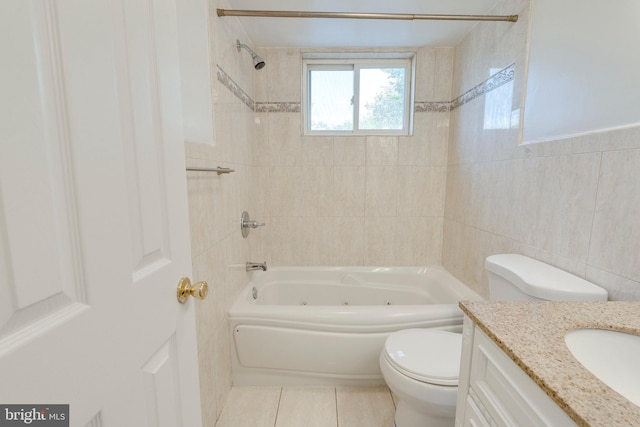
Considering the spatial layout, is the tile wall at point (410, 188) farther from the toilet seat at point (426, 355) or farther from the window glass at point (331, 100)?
the toilet seat at point (426, 355)

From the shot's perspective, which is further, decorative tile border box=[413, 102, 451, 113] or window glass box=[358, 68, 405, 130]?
window glass box=[358, 68, 405, 130]

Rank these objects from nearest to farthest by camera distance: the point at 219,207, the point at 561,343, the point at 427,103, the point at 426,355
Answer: the point at 561,343 < the point at 426,355 < the point at 219,207 < the point at 427,103

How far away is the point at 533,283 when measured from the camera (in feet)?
3.59

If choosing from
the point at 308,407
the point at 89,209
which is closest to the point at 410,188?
the point at 308,407

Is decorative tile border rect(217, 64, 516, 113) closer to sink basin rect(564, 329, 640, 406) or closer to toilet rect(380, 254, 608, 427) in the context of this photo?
toilet rect(380, 254, 608, 427)

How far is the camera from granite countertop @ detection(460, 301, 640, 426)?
469 millimetres

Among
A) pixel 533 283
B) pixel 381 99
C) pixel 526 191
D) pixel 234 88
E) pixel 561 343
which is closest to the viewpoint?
pixel 561 343

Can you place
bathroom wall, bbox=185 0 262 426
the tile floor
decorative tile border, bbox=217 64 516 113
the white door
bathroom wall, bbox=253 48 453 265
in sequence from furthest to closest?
1. bathroom wall, bbox=253 48 453 265
2. decorative tile border, bbox=217 64 516 113
3. the tile floor
4. bathroom wall, bbox=185 0 262 426
5. the white door

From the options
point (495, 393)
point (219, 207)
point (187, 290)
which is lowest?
point (495, 393)

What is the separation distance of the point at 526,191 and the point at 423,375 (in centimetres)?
104

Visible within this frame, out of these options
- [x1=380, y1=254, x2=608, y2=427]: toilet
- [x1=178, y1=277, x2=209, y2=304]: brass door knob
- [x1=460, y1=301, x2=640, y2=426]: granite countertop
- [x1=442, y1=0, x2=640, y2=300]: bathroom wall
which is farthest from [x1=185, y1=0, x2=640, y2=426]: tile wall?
[x1=178, y1=277, x2=209, y2=304]: brass door knob

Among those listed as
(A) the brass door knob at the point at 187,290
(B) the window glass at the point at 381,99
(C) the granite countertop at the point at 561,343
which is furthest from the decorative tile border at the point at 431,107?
(A) the brass door knob at the point at 187,290

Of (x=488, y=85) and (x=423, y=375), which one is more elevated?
(x=488, y=85)

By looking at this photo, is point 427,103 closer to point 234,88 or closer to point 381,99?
point 381,99
